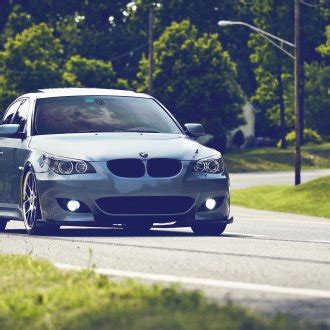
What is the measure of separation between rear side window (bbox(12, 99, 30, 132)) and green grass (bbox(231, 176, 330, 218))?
42.6 feet

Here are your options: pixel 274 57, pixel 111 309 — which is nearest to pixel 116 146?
pixel 111 309

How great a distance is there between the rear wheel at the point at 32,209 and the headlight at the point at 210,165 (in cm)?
174

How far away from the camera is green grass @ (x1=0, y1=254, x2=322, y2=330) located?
23.3 feet

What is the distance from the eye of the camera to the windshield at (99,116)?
632 inches

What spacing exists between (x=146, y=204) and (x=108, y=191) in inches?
18.3

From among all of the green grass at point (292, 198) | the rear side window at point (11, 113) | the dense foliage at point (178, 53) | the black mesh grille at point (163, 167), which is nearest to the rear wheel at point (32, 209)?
the black mesh grille at point (163, 167)

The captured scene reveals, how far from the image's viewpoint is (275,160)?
70.7 metres

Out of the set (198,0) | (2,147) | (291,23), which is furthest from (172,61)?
(2,147)

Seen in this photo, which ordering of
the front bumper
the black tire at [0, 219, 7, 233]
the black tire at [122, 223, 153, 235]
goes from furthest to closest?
the black tire at [0, 219, 7, 233] < the black tire at [122, 223, 153, 235] < the front bumper

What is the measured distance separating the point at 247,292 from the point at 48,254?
144 inches

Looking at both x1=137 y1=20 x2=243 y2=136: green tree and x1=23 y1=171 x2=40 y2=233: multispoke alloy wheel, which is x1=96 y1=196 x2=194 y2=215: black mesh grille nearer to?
x1=23 y1=171 x2=40 y2=233: multispoke alloy wheel

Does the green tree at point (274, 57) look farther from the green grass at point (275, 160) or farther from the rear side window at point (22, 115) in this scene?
the rear side window at point (22, 115)

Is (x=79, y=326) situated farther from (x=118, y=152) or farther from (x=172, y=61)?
(x=172, y=61)

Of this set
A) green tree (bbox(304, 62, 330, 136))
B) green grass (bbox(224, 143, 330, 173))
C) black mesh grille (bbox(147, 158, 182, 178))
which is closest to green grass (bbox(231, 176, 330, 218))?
black mesh grille (bbox(147, 158, 182, 178))
